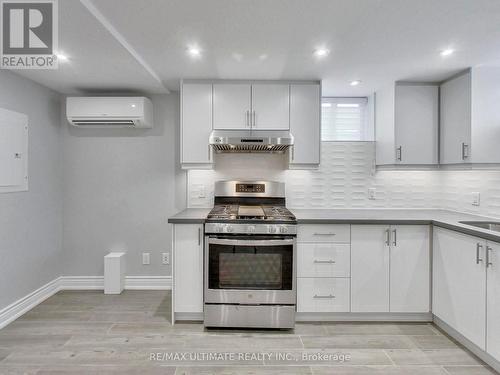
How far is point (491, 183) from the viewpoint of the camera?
8.95 ft

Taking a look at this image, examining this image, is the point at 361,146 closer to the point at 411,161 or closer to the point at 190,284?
the point at 411,161

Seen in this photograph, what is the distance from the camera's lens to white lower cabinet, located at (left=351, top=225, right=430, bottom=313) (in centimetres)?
268

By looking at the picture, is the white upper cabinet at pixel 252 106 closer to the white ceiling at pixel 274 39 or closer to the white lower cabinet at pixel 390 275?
the white ceiling at pixel 274 39

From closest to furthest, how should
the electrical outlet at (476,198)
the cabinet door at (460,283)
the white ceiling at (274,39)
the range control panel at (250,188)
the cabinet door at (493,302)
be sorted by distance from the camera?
the white ceiling at (274,39) < the cabinet door at (493,302) < the cabinet door at (460,283) < the electrical outlet at (476,198) < the range control panel at (250,188)

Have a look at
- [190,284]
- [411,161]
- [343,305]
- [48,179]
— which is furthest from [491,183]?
[48,179]

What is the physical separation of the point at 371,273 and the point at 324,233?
54cm

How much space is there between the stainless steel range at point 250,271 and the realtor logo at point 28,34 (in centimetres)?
173

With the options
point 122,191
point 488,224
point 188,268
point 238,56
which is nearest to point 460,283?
point 488,224

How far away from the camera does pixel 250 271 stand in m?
2.60

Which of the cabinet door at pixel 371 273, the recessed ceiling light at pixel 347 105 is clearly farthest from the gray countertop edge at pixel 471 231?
the recessed ceiling light at pixel 347 105

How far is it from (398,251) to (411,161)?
0.93m

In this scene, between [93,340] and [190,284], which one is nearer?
[93,340]

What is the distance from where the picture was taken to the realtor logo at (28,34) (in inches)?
72.5

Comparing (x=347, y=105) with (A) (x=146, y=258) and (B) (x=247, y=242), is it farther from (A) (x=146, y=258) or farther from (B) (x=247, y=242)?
(A) (x=146, y=258)
